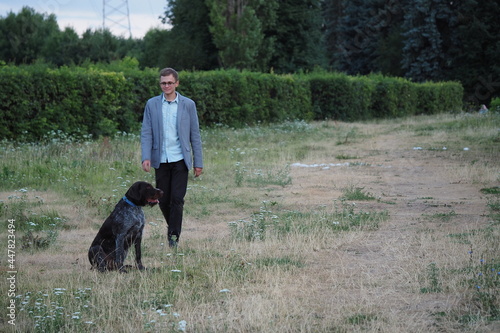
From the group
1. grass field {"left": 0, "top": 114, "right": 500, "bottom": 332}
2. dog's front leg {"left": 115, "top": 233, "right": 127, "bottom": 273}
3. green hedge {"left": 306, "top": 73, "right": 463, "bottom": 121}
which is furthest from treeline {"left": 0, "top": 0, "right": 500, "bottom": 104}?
dog's front leg {"left": 115, "top": 233, "right": 127, "bottom": 273}

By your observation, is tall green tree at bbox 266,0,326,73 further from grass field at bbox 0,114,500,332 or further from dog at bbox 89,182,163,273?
dog at bbox 89,182,163,273

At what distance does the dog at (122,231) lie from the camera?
7301 mm

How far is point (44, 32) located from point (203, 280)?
188ft

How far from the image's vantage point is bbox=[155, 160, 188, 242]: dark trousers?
845cm

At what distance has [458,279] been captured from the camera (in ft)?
22.1

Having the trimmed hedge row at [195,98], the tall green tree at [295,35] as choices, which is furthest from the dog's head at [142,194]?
the tall green tree at [295,35]

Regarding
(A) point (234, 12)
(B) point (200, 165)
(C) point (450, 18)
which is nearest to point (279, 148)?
(B) point (200, 165)

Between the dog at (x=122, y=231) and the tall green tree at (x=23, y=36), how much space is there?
168 ft

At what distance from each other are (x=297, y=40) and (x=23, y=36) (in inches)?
982

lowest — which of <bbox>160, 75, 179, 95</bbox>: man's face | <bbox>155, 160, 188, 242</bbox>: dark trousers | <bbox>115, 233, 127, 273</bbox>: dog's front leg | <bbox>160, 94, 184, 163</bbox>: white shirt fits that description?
<bbox>115, 233, 127, 273</bbox>: dog's front leg

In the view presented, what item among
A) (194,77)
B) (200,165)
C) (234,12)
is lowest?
(200,165)

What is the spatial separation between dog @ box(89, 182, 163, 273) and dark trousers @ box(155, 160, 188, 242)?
3.32 feet

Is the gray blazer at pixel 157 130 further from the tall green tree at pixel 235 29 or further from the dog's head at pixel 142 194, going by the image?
the tall green tree at pixel 235 29

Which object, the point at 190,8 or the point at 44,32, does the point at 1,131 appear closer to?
the point at 190,8
